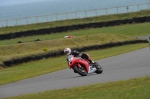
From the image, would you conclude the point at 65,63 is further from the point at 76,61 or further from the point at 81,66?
the point at 76,61

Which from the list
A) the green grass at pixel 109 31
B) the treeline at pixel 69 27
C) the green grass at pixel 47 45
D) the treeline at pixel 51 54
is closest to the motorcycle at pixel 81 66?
the treeline at pixel 51 54

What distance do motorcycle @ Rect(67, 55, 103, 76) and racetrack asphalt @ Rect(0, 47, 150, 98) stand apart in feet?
0.85

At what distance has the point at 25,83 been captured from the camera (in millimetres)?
19953

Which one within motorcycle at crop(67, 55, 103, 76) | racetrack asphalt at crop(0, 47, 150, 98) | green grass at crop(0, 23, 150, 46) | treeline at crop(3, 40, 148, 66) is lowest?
A: green grass at crop(0, 23, 150, 46)

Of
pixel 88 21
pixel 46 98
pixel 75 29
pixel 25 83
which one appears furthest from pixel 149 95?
pixel 88 21

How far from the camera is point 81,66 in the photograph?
19.8 meters

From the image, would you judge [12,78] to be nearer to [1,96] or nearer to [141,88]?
[1,96]

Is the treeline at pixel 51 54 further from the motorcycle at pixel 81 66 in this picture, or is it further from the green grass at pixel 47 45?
the motorcycle at pixel 81 66

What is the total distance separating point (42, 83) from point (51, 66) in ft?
24.8

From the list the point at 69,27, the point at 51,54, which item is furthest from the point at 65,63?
the point at 69,27

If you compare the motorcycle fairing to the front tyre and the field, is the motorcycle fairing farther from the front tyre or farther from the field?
the field

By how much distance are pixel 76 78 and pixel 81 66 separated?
32.5 inches

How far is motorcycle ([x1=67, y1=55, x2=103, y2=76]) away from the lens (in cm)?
1923

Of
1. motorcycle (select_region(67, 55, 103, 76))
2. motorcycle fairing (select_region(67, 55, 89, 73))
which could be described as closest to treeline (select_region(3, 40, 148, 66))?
motorcycle (select_region(67, 55, 103, 76))
